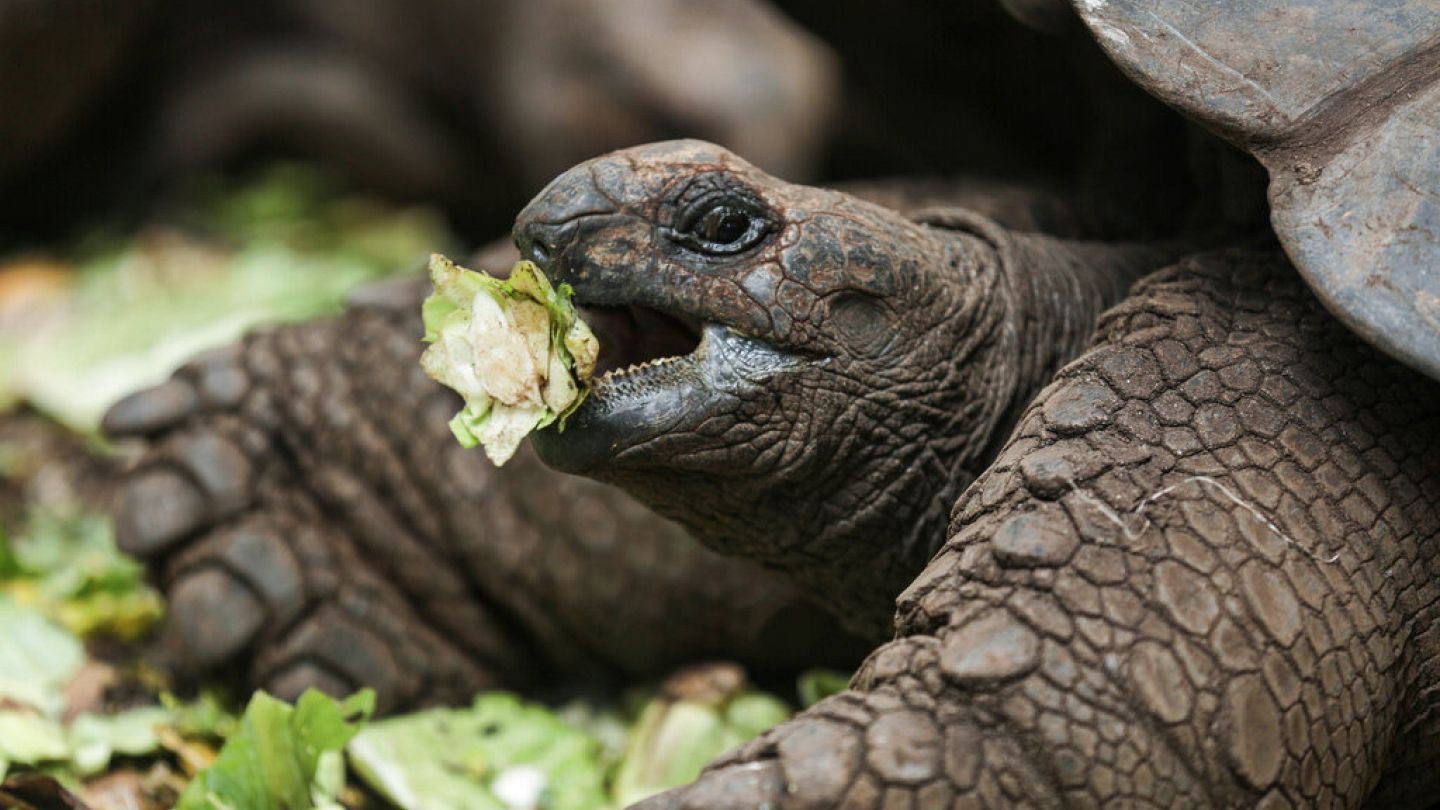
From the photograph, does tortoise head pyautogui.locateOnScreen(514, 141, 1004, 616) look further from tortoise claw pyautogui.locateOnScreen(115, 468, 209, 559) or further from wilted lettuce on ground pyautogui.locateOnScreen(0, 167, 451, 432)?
wilted lettuce on ground pyautogui.locateOnScreen(0, 167, 451, 432)

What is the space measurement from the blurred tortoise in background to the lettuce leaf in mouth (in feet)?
0.14

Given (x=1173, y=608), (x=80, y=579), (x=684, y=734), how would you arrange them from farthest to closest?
(x=80, y=579)
(x=684, y=734)
(x=1173, y=608)

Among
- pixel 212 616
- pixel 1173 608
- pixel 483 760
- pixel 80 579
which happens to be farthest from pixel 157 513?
pixel 1173 608

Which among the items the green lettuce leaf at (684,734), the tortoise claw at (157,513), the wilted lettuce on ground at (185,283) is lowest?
the wilted lettuce on ground at (185,283)

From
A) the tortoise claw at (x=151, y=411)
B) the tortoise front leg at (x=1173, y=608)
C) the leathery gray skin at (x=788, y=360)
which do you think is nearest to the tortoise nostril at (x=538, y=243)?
the leathery gray skin at (x=788, y=360)

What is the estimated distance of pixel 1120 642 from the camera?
1.78m

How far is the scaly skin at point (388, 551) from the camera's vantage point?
3.07 m

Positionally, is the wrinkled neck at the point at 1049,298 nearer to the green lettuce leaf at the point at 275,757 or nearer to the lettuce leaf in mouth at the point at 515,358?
the lettuce leaf in mouth at the point at 515,358

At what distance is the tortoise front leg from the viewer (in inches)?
68.1

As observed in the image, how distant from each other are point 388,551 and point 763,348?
4.70 feet

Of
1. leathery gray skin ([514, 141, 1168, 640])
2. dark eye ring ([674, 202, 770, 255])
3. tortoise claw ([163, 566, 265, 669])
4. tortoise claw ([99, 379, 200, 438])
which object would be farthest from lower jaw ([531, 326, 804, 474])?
tortoise claw ([99, 379, 200, 438])

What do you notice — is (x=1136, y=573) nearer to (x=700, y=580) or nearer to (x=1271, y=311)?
(x=1271, y=311)

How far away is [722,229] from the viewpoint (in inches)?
84.4

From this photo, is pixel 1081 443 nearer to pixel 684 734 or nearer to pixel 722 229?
pixel 722 229
